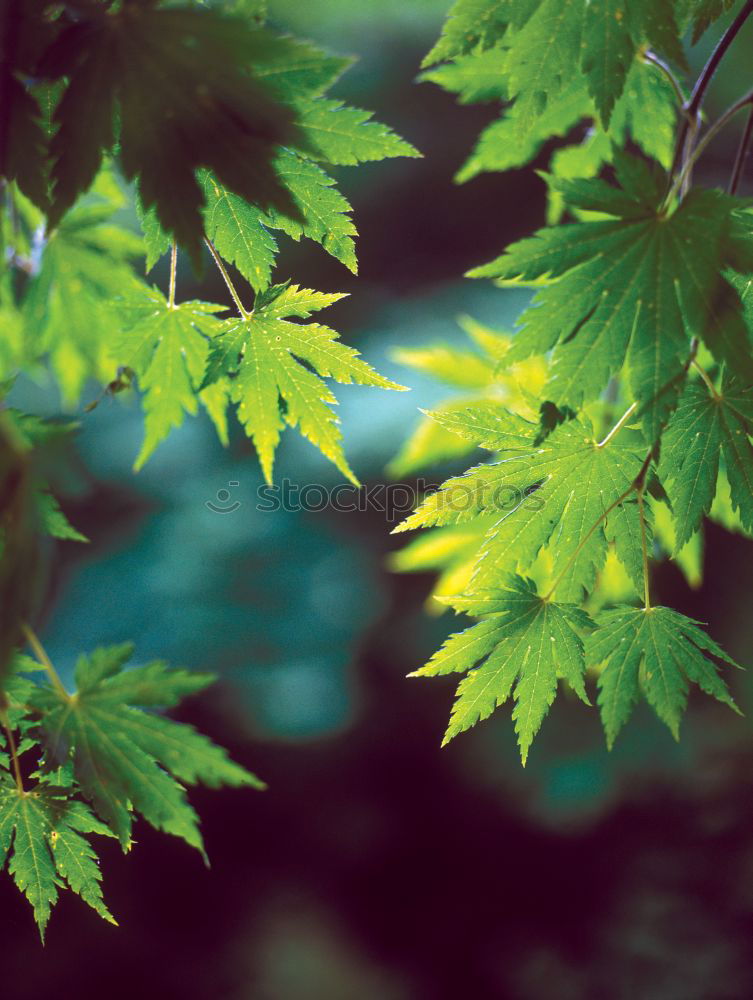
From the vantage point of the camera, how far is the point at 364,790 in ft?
10.1

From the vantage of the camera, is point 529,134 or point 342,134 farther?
point 529,134

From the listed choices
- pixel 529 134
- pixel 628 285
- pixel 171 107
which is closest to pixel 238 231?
pixel 171 107

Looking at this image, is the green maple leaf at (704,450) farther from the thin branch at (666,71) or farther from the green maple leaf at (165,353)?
the green maple leaf at (165,353)

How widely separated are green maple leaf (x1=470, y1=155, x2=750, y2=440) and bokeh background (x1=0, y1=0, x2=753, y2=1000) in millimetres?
1963

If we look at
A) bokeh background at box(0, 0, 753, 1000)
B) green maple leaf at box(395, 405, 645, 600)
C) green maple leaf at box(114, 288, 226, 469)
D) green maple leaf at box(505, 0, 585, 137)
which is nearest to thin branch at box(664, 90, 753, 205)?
green maple leaf at box(505, 0, 585, 137)

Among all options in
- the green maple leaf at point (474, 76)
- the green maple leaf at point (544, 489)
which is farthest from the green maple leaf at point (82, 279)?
the green maple leaf at point (544, 489)

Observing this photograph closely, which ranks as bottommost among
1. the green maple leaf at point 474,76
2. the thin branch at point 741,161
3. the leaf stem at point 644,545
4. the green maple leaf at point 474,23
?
the leaf stem at point 644,545

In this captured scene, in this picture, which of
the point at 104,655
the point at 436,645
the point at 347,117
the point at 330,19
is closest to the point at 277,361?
the point at 347,117

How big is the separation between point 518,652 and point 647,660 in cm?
17

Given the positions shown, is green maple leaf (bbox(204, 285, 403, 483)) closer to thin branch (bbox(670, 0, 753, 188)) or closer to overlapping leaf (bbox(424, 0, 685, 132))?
overlapping leaf (bbox(424, 0, 685, 132))

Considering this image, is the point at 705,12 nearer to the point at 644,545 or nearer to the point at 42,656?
the point at 644,545

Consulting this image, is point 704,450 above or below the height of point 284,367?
below

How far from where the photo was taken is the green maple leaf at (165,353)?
1.07 metres

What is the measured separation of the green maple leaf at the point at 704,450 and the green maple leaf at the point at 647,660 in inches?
4.6
